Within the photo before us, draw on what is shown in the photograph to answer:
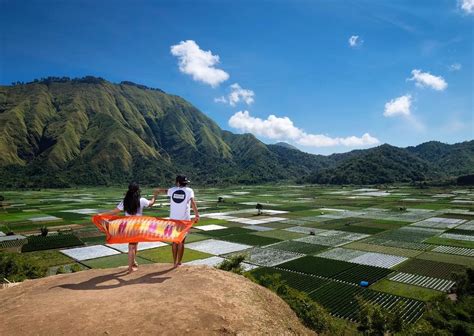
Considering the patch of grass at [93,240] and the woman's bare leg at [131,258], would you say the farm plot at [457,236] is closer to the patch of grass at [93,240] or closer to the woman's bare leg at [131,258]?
the patch of grass at [93,240]

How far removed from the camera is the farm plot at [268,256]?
170 feet

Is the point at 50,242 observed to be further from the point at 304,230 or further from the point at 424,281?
the point at 424,281

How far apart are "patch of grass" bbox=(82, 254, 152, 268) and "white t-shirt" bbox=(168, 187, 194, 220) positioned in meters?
37.4

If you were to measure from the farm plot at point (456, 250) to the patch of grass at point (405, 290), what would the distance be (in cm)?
2254

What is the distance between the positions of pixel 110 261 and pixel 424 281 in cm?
4484

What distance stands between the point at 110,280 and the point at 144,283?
71.8 inches

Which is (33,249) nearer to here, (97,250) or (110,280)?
(97,250)

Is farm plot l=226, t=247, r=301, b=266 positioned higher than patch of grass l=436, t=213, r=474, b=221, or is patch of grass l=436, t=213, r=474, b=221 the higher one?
patch of grass l=436, t=213, r=474, b=221

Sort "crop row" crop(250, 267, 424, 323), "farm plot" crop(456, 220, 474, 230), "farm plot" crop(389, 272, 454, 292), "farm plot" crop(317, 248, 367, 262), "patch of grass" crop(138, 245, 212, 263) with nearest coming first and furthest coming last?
"crop row" crop(250, 267, 424, 323), "farm plot" crop(389, 272, 454, 292), "patch of grass" crop(138, 245, 212, 263), "farm plot" crop(317, 248, 367, 262), "farm plot" crop(456, 220, 474, 230)

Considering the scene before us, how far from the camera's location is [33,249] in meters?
60.5

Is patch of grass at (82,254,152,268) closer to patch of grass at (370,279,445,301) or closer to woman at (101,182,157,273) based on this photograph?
patch of grass at (370,279,445,301)

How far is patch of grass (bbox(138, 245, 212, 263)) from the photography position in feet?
175

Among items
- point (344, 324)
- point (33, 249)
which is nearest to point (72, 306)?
point (344, 324)

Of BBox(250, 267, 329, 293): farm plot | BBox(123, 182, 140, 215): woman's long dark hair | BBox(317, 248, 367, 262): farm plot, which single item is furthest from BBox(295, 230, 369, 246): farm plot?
BBox(123, 182, 140, 215): woman's long dark hair
